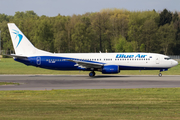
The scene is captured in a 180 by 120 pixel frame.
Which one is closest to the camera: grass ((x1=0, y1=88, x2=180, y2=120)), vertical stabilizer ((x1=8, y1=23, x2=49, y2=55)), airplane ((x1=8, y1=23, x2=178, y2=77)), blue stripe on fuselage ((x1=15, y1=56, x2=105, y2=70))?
grass ((x1=0, y1=88, x2=180, y2=120))

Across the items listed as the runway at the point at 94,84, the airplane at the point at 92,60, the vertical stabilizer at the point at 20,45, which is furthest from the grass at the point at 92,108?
the vertical stabilizer at the point at 20,45

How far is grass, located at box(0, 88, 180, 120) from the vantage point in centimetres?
1220

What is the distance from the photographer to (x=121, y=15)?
119125 millimetres

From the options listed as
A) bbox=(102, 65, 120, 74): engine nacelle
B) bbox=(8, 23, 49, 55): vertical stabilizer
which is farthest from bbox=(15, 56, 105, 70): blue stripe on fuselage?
bbox=(102, 65, 120, 74): engine nacelle

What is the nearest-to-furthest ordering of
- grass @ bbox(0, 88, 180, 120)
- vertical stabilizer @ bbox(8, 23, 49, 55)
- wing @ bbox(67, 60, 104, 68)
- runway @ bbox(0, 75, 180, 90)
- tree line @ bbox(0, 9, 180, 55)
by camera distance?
grass @ bbox(0, 88, 180, 120), runway @ bbox(0, 75, 180, 90), wing @ bbox(67, 60, 104, 68), vertical stabilizer @ bbox(8, 23, 49, 55), tree line @ bbox(0, 9, 180, 55)

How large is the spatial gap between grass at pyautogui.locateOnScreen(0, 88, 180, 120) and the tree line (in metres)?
77.9

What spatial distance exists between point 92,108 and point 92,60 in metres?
23.7

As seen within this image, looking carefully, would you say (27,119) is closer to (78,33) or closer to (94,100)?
(94,100)

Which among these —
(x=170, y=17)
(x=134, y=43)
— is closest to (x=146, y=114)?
(x=134, y=43)

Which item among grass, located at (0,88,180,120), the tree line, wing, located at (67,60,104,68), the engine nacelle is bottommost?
grass, located at (0,88,180,120)

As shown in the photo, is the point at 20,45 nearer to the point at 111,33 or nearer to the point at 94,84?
the point at 94,84

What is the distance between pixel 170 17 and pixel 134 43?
A: 27787 millimetres

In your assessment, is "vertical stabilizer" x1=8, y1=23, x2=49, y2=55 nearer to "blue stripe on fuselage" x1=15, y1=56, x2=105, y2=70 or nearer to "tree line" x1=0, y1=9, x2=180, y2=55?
"blue stripe on fuselage" x1=15, y1=56, x2=105, y2=70

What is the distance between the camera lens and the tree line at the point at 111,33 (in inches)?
4031
